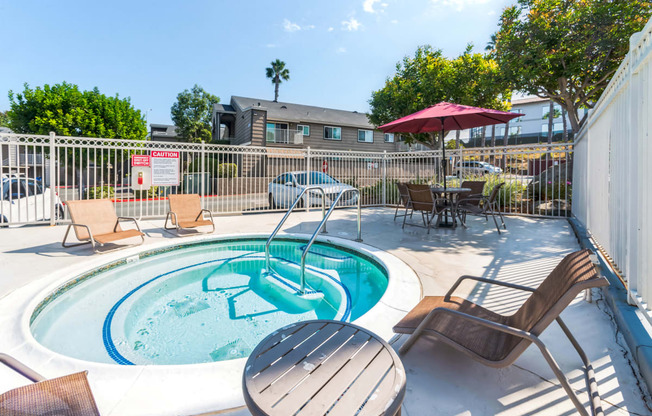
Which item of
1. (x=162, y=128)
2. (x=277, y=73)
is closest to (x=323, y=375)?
(x=277, y=73)

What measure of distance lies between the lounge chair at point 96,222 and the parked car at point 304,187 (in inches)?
207

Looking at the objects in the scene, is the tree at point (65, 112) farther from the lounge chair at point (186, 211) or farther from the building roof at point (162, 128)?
the building roof at point (162, 128)

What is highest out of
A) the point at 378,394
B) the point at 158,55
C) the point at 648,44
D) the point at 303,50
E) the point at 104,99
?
the point at 158,55

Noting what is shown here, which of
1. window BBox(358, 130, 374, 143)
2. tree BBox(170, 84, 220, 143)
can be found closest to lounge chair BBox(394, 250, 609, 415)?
window BBox(358, 130, 374, 143)

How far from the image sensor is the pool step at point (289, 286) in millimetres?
3867

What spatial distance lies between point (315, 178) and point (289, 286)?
633cm

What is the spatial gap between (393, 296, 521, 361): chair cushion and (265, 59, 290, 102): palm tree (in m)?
40.4

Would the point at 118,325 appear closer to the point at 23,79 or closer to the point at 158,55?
the point at 23,79

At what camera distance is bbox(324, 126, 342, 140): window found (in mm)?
24938

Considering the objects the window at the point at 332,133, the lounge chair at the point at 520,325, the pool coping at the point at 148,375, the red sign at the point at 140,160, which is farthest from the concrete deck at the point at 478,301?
the window at the point at 332,133

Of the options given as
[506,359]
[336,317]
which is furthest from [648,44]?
[336,317]

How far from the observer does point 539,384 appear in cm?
181

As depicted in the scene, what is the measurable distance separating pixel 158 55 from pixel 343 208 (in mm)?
23368

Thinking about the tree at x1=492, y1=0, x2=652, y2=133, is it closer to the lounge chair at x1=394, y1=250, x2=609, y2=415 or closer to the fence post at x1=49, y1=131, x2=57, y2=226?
the lounge chair at x1=394, y1=250, x2=609, y2=415
